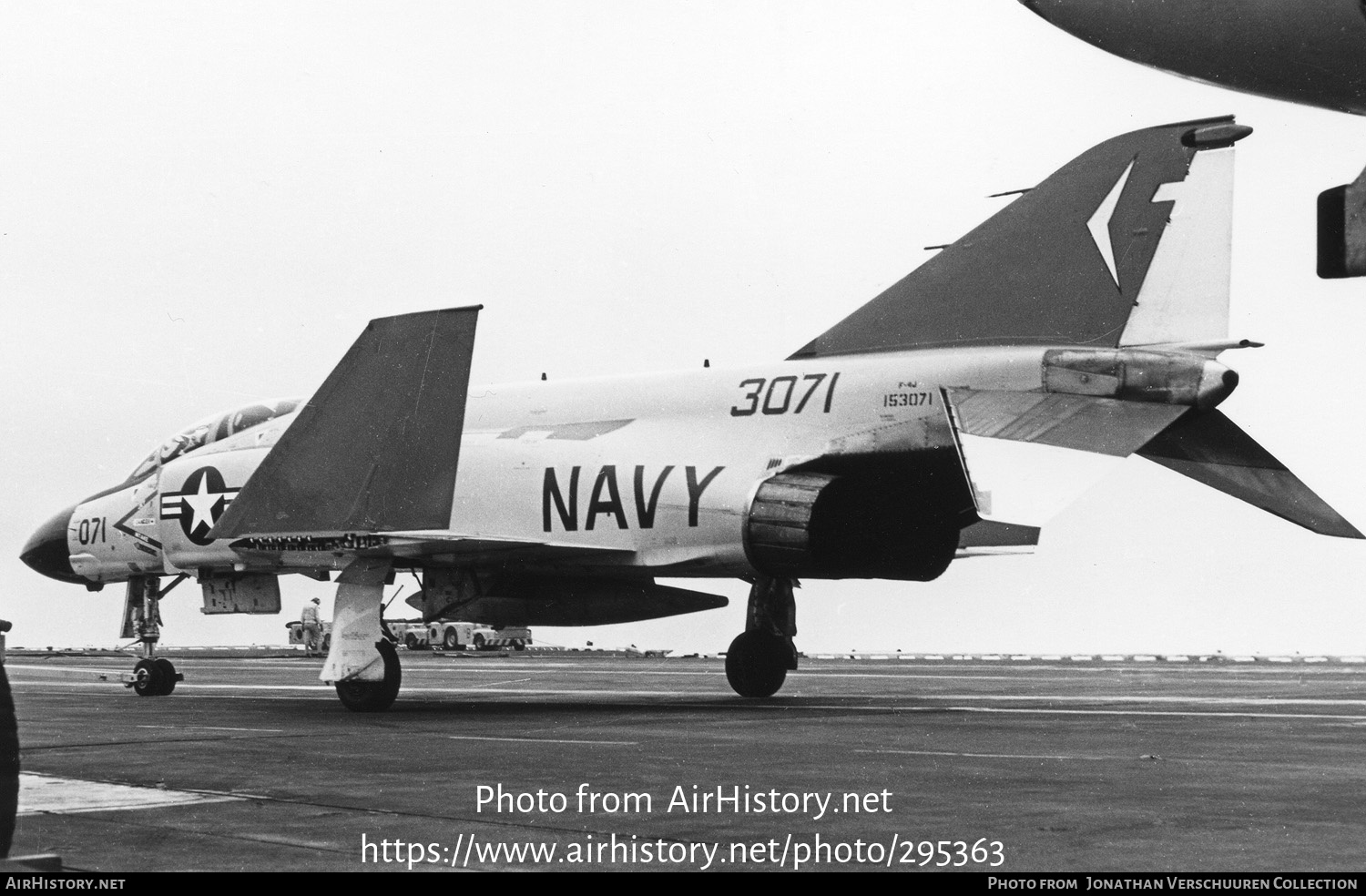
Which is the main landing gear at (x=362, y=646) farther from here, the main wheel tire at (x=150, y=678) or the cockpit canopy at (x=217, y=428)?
the main wheel tire at (x=150, y=678)

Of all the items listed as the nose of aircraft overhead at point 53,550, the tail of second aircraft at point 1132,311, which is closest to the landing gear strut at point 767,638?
the tail of second aircraft at point 1132,311

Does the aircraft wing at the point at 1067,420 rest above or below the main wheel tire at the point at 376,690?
above

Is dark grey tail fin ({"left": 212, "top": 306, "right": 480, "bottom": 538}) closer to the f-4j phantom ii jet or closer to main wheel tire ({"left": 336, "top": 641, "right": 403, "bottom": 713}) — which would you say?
the f-4j phantom ii jet

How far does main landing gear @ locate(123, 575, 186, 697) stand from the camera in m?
19.6

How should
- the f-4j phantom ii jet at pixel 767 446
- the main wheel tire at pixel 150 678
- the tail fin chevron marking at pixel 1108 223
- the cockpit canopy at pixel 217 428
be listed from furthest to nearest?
the cockpit canopy at pixel 217 428, the main wheel tire at pixel 150 678, the tail fin chevron marking at pixel 1108 223, the f-4j phantom ii jet at pixel 767 446

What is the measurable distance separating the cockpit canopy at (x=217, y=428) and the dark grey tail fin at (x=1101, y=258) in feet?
28.9

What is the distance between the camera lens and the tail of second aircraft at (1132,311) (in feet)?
44.5

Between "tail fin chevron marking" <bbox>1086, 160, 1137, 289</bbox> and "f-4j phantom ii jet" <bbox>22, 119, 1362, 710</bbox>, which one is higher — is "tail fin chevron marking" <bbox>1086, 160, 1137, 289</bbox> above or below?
above

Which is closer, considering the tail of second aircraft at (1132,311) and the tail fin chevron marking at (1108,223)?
the tail of second aircraft at (1132,311)

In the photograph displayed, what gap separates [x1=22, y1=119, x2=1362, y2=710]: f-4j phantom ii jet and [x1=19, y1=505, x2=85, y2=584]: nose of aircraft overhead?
187 centimetres

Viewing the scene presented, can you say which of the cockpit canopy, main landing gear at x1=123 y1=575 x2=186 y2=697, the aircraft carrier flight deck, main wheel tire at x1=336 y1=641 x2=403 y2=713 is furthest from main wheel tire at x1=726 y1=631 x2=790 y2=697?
main landing gear at x1=123 y1=575 x2=186 y2=697

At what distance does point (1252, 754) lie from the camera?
1013 centimetres

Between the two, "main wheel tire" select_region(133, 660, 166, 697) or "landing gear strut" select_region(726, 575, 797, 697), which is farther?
"main wheel tire" select_region(133, 660, 166, 697)

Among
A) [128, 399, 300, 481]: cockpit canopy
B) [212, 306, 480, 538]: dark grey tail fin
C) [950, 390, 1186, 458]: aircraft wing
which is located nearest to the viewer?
[950, 390, 1186, 458]: aircraft wing
